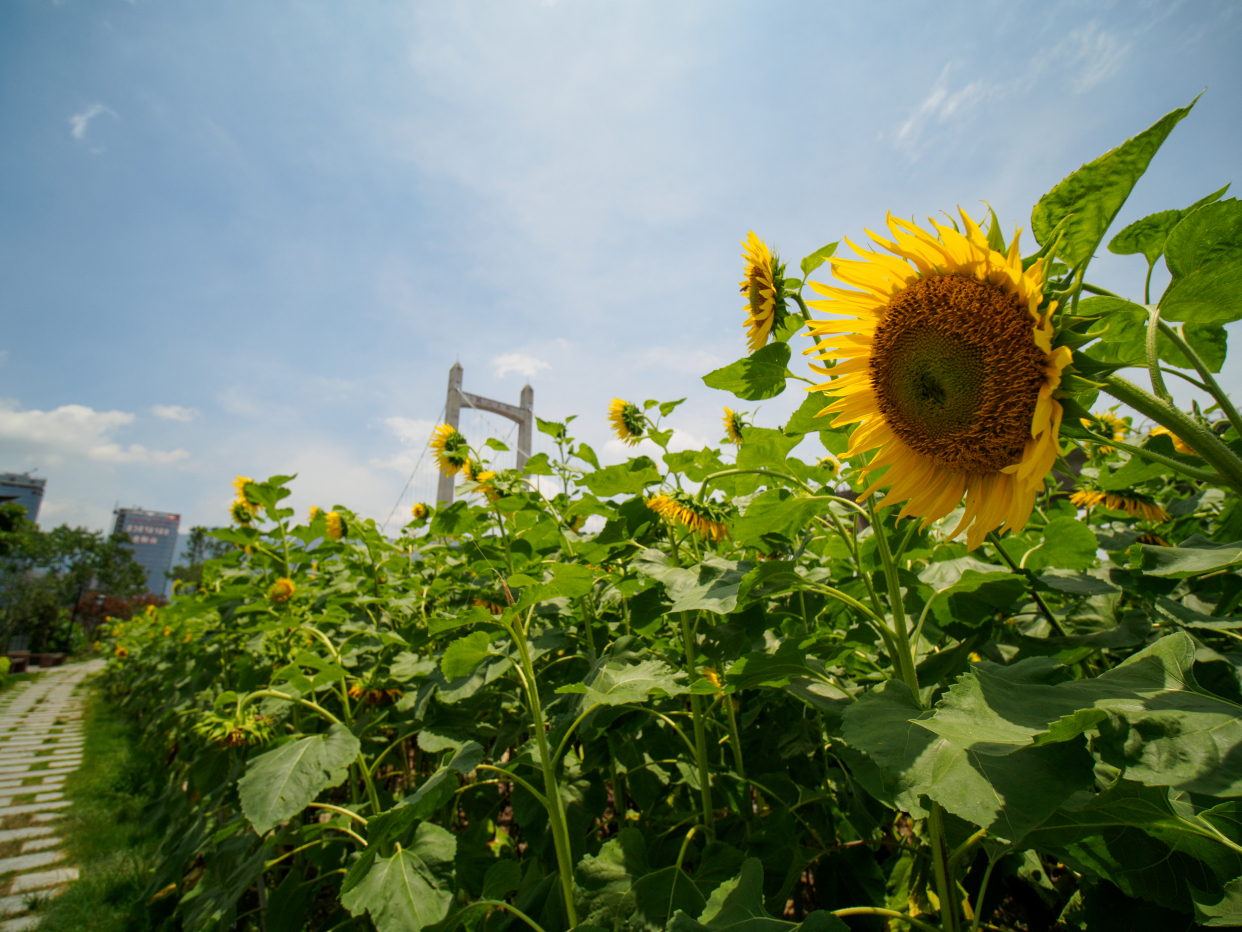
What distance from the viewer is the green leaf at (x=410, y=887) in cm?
118

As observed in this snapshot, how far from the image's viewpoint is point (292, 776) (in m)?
1.46

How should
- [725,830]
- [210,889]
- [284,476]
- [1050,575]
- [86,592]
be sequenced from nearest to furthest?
[1050,575] < [725,830] < [210,889] < [284,476] < [86,592]

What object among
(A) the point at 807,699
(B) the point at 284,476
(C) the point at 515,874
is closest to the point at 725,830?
(C) the point at 515,874

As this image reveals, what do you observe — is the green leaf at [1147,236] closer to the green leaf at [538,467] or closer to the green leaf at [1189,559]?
the green leaf at [1189,559]

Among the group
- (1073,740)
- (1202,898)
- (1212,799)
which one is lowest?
(1202,898)

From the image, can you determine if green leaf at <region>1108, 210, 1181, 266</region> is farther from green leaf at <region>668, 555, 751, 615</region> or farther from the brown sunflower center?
green leaf at <region>668, 555, 751, 615</region>

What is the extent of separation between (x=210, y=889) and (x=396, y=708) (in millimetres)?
773

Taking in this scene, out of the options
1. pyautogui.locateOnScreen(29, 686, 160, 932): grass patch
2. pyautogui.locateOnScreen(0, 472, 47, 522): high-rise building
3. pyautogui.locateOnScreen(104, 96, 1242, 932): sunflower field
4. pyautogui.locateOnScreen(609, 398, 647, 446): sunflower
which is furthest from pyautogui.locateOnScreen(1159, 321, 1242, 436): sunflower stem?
pyautogui.locateOnScreen(0, 472, 47, 522): high-rise building

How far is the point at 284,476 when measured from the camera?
9.15 feet

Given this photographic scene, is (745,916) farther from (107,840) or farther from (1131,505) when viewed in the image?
(107,840)

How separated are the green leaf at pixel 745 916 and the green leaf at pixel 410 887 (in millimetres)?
585

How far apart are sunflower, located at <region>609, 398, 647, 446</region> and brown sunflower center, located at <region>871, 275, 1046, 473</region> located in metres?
1.90

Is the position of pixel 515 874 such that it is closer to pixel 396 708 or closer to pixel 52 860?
pixel 396 708

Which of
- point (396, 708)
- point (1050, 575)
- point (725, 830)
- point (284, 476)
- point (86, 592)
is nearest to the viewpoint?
point (1050, 575)
